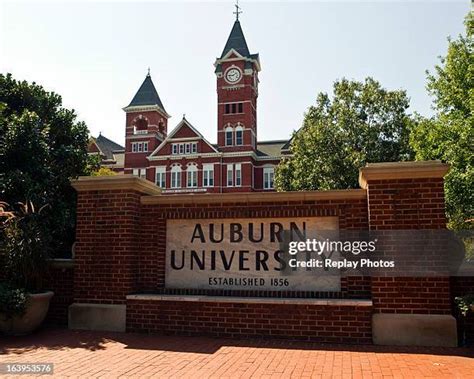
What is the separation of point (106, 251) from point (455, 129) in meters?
16.2

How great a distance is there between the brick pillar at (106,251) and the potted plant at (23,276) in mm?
594

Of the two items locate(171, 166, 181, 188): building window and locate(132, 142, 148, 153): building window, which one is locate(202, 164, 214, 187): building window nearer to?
locate(171, 166, 181, 188): building window

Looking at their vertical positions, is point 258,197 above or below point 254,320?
above

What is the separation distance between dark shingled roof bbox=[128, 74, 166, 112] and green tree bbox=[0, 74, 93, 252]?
4065cm

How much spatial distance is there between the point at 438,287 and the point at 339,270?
1.50 metres

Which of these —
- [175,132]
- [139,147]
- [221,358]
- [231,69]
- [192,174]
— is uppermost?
[231,69]

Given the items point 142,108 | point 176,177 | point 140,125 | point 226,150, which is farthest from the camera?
point 140,125

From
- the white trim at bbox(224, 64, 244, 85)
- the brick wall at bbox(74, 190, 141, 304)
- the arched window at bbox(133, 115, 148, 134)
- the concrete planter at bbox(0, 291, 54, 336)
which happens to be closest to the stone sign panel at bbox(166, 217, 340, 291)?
the brick wall at bbox(74, 190, 141, 304)

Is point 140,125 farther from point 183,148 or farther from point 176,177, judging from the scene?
point 176,177

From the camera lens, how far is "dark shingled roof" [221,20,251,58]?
1929 inches

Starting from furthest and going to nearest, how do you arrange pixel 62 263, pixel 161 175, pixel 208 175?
1. pixel 161 175
2. pixel 208 175
3. pixel 62 263

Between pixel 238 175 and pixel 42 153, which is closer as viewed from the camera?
pixel 42 153

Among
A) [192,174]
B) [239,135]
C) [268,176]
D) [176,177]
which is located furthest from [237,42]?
[176,177]

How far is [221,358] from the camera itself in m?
5.48
